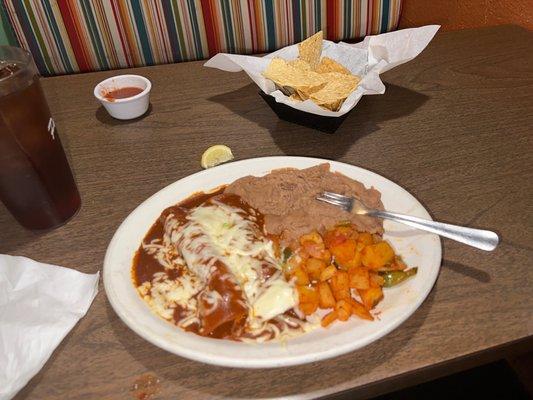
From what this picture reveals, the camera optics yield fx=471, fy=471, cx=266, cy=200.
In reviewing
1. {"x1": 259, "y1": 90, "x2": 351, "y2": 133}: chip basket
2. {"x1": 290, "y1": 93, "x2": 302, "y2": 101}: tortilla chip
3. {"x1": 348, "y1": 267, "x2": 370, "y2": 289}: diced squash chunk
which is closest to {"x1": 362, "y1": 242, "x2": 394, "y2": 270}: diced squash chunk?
{"x1": 348, "y1": 267, "x2": 370, "y2": 289}: diced squash chunk

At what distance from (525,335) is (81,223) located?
3.72ft

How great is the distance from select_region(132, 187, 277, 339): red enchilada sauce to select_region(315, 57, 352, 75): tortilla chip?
749 mm

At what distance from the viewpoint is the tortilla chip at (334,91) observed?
1.52 metres

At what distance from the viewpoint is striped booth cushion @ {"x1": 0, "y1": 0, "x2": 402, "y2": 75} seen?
2426 millimetres

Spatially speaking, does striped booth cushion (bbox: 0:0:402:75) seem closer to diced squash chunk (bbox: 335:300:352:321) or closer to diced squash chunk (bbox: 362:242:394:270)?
diced squash chunk (bbox: 362:242:394:270)

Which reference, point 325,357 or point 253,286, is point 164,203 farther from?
point 325,357

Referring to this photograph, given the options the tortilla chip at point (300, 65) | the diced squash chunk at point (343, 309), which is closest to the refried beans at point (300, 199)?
the diced squash chunk at point (343, 309)

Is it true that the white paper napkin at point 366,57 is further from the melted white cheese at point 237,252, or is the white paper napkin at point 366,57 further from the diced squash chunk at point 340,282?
the diced squash chunk at point 340,282

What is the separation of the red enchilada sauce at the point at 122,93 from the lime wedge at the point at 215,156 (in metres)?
0.45

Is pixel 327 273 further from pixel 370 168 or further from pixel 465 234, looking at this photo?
pixel 370 168

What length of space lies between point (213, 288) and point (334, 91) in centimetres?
83

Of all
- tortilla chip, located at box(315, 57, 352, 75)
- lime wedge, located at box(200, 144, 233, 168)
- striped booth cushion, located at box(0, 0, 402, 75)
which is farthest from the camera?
striped booth cushion, located at box(0, 0, 402, 75)

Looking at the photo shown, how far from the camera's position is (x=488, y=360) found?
3.36ft

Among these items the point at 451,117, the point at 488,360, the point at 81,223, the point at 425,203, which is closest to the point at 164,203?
the point at 81,223
